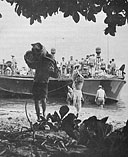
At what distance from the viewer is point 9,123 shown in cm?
251

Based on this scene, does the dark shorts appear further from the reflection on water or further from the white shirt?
the white shirt

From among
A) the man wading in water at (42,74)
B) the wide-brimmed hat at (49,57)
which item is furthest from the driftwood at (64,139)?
the wide-brimmed hat at (49,57)

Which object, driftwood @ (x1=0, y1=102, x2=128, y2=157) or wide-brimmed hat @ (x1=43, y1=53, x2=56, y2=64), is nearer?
driftwood @ (x1=0, y1=102, x2=128, y2=157)

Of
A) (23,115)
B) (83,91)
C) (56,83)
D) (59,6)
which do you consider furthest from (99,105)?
(59,6)

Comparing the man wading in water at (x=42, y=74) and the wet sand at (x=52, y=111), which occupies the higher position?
the man wading in water at (x=42, y=74)

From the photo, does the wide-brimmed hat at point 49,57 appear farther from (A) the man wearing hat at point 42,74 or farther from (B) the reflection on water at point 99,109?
(B) the reflection on water at point 99,109

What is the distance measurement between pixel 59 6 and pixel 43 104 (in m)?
0.60

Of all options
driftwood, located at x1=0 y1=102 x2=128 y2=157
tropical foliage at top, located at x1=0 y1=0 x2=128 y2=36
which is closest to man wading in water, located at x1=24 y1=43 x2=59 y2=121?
Answer: driftwood, located at x1=0 y1=102 x2=128 y2=157

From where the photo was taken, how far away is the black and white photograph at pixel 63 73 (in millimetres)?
2395

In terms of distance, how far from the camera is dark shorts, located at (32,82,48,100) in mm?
2455

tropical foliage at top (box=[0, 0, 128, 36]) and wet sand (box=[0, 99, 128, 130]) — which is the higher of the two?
tropical foliage at top (box=[0, 0, 128, 36])

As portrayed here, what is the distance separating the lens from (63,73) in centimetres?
247

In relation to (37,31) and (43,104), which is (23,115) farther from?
(37,31)

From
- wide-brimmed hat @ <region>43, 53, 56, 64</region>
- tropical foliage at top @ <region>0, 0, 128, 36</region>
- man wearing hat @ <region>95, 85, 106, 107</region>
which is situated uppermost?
tropical foliage at top @ <region>0, 0, 128, 36</region>
